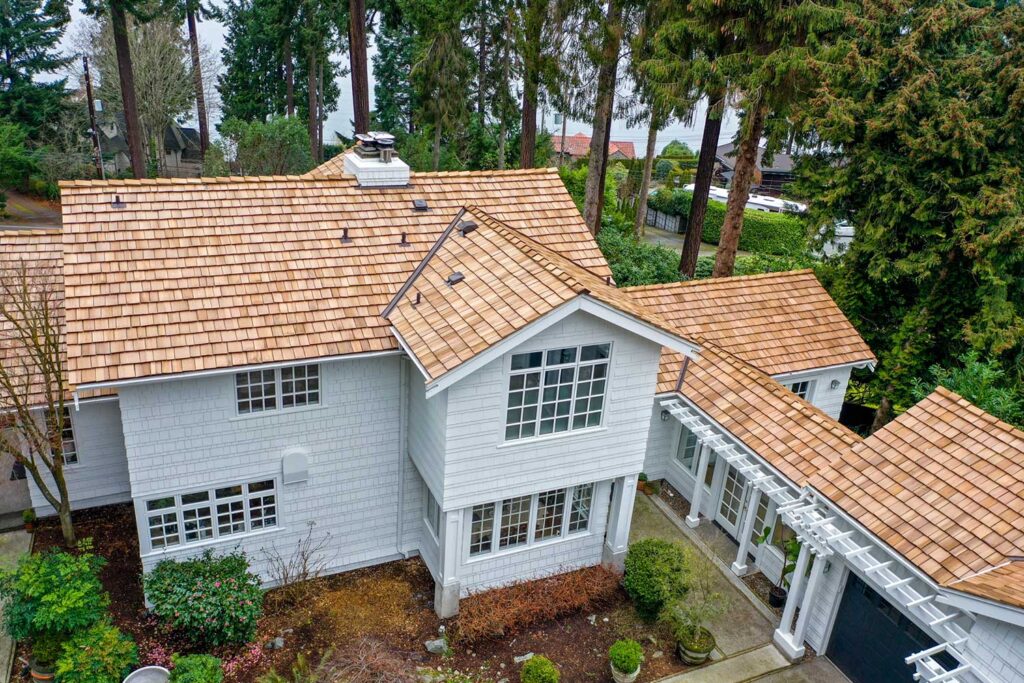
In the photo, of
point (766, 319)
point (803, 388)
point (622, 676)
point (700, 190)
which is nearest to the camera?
point (622, 676)

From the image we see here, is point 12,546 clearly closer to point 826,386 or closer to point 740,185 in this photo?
point 826,386

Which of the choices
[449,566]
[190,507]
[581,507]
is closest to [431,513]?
[449,566]

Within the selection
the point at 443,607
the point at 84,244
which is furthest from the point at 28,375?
the point at 443,607

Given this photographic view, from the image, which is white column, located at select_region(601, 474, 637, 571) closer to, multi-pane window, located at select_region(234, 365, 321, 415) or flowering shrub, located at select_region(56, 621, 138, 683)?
multi-pane window, located at select_region(234, 365, 321, 415)

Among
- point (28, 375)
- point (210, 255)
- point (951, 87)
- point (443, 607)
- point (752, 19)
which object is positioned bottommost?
point (443, 607)

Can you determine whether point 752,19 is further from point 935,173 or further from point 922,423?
point 922,423

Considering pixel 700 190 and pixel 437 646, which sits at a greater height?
pixel 700 190

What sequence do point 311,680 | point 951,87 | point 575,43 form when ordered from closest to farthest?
point 311,680, point 951,87, point 575,43
